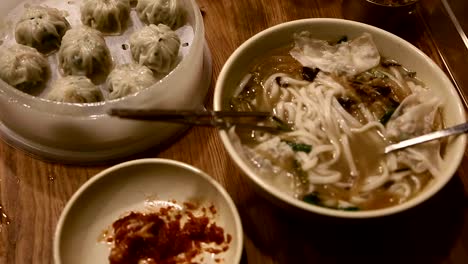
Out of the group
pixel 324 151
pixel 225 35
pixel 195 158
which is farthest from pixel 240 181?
pixel 225 35

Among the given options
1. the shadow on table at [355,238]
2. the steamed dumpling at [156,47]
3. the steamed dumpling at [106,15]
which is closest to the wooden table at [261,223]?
the shadow on table at [355,238]

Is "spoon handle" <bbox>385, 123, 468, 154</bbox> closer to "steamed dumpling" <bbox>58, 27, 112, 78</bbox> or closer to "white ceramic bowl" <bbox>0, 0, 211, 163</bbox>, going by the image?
"white ceramic bowl" <bbox>0, 0, 211, 163</bbox>

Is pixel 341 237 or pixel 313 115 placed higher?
pixel 313 115

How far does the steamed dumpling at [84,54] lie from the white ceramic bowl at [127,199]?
379 millimetres

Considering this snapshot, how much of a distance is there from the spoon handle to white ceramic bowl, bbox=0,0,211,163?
0.57 metres

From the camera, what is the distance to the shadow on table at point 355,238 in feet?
4.00

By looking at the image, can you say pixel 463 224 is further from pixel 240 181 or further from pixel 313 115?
pixel 240 181

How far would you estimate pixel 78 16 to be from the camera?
5.54 feet

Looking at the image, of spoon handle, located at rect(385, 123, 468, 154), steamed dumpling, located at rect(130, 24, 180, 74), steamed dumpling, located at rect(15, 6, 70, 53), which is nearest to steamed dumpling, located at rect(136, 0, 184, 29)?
steamed dumpling, located at rect(130, 24, 180, 74)

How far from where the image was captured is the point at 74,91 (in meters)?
1.38

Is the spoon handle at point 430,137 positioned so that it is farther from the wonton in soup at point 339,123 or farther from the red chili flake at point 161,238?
the red chili flake at point 161,238

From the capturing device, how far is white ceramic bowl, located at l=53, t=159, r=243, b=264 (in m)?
1.18

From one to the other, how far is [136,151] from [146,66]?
0.26 m

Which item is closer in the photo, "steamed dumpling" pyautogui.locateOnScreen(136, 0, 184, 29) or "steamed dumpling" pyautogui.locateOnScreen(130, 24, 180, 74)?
"steamed dumpling" pyautogui.locateOnScreen(130, 24, 180, 74)
